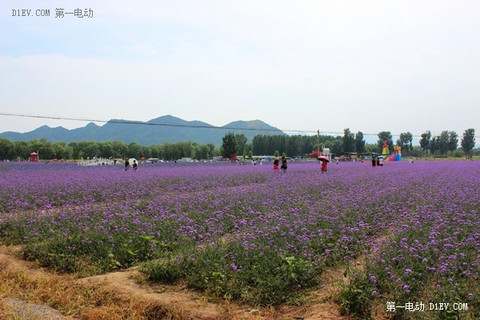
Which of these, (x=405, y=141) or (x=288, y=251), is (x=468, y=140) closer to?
(x=405, y=141)

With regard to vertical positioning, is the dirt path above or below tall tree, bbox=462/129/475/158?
below

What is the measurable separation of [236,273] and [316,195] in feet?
26.5

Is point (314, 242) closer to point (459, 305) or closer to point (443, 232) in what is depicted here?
point (443, 232)

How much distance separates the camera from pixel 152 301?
513 centimetres

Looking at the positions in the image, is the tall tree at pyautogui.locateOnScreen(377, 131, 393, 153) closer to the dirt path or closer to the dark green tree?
the dark green tree

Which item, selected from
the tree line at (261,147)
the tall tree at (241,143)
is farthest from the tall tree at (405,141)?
the tall tree at (241,143)

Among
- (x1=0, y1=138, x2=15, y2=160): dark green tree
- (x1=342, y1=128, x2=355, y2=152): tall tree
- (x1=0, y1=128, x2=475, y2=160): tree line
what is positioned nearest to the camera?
(x1=0, y1=138, x2=15, y2=160): dark green tree

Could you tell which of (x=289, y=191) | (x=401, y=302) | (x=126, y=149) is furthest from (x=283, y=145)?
(x=401, y=302)

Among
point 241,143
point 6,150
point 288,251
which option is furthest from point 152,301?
point 241,143

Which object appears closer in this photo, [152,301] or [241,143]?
[152,301]

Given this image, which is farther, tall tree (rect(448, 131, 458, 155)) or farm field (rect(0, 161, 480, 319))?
tall tree (rect(448, 131, 458, 155))

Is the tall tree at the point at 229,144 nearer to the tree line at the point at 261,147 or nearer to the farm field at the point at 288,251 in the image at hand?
the tree line at the point at 261,147

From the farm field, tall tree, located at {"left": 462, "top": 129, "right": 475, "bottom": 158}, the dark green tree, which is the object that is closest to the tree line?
tall tree, located at {"left": 462, "top": 129, "right": 475, "bottom": 158}

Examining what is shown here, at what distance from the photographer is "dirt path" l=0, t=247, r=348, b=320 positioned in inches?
187
